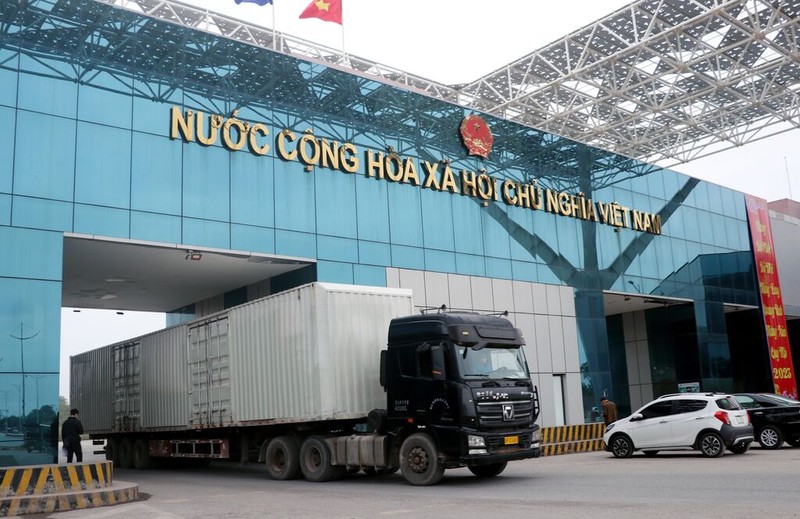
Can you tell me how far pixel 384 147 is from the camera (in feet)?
86.8

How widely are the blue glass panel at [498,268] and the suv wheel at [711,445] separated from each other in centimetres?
1187

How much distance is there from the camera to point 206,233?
71.1 ft

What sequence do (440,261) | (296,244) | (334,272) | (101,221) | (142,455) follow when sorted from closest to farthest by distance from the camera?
(101,221) → (142,455) → (296,244) → (334,272) → (440,261)

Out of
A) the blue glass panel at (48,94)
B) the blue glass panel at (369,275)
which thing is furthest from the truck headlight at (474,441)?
the blue glass panel at (48,94)

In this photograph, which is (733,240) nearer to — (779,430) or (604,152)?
(604,152)

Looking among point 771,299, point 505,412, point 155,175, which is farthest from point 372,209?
point 771,299

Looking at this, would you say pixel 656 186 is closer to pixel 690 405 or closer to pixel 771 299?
pixel 771 299

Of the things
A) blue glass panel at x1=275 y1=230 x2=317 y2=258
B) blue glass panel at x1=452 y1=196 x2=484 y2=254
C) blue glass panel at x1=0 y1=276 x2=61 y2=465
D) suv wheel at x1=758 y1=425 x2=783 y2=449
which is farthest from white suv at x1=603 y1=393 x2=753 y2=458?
blue glass panel at x1=0 y1=276 x2=61 y2=465

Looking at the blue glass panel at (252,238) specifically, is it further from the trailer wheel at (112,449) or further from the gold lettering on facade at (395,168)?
the trailer wheel at (112,449)

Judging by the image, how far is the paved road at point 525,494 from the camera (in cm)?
1014

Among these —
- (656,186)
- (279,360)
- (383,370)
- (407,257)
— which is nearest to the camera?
(383,370)

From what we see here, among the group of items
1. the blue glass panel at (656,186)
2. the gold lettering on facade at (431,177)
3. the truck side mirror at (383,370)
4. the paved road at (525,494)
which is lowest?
the paved road at (525,494)

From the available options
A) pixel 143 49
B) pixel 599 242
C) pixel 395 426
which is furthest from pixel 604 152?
pixel 395 426

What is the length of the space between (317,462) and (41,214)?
950 cm
